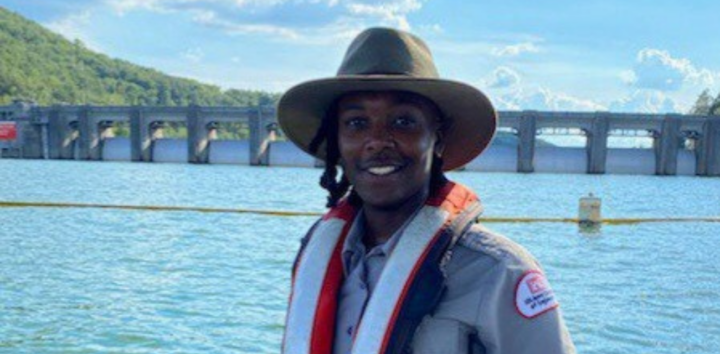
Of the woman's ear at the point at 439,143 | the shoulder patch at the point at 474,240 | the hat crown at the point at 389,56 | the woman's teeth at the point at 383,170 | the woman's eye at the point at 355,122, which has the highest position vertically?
the hat crown at the point at 389,56

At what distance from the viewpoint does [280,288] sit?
42.1 ft

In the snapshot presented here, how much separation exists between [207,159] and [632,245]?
62.3m

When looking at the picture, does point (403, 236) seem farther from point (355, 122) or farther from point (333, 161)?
point (333, 161)

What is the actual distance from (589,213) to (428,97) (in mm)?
20901

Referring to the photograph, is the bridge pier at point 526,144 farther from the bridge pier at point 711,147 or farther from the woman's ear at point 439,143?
the woman's ear at point 439,143

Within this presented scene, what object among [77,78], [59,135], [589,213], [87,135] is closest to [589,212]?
[589,213]

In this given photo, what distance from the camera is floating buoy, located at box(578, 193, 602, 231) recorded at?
22.3m

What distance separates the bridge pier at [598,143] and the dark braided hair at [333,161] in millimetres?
69517

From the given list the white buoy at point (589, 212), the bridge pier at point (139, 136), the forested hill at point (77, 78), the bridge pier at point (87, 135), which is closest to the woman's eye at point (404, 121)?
the white buoy at point (589, 212)

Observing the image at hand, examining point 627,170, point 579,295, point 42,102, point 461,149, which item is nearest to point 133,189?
point 579,295

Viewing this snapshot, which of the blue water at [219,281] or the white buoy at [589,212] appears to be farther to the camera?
the white buoy at [589,212]

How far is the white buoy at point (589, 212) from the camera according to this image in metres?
22.3

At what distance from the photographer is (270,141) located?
7825 cm

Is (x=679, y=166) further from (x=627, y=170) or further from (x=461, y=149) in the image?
(x=461, y=149)
